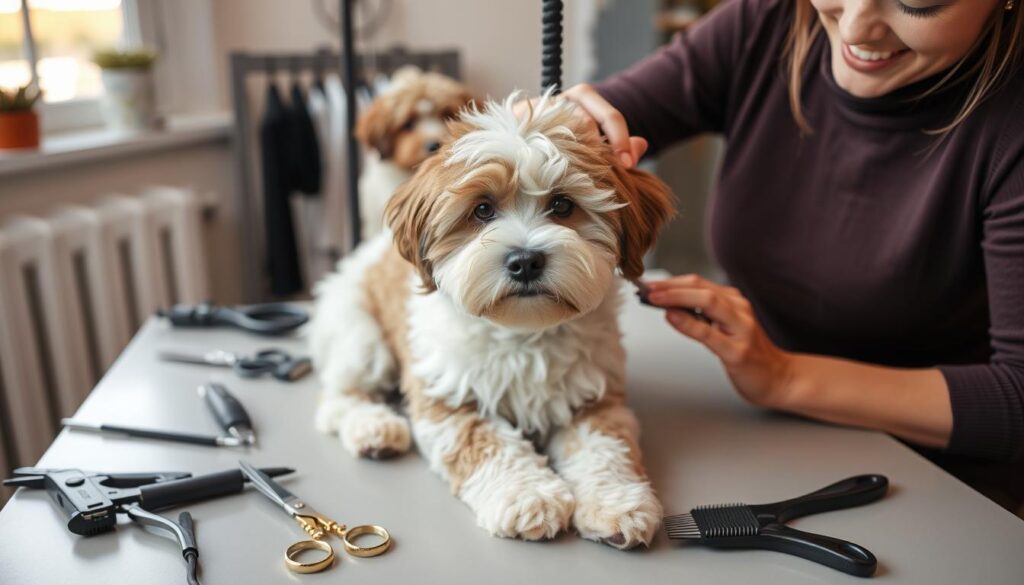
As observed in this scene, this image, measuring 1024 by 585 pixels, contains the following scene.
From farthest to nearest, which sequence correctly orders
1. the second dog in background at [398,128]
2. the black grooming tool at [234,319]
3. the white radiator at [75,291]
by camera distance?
the second dog in background at [398,128] < the white radiator at [75,291] < the black grooming tool at [234,319]

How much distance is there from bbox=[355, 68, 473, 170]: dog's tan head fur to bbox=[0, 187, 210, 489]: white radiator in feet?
1.82

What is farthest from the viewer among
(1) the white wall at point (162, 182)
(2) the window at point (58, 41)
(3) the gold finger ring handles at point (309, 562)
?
(2) the window at point (58, 41)

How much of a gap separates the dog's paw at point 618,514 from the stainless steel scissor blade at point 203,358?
64cm

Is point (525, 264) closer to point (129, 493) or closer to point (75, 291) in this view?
point (129, 493)

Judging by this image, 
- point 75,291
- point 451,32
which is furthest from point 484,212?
point 451,32

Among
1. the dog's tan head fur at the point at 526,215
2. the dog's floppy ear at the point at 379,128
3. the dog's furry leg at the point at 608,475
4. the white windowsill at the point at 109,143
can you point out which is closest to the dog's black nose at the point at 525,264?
the dog's tan head fur at the point at 526,215

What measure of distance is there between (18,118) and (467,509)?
1536 millimetres

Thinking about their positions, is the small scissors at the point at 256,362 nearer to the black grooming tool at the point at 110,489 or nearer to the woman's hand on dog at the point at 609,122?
the black grooming tool at the point at 110,489

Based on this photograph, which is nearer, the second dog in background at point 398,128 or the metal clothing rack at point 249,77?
the second dog in background at point 398,128

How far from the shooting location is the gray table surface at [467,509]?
2.45ft

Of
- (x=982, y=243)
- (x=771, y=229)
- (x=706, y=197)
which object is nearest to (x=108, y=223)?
(x=771, y=229)

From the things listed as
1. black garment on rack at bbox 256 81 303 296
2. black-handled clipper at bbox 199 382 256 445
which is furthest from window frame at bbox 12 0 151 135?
black-handled clipper at bbox 199 382 256 445

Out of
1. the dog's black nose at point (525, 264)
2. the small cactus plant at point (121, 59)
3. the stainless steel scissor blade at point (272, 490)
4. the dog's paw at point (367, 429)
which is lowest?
the dog's paw at point (367, 429)

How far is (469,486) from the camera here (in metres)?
0.88
